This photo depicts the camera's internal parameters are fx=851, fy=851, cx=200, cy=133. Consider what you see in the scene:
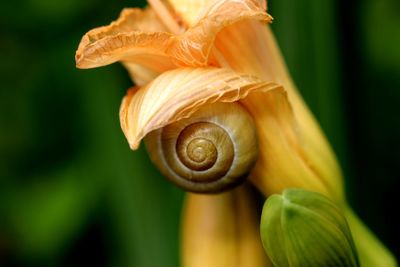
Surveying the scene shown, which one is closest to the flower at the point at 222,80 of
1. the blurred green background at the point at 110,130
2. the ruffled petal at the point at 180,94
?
the ruffled petal at the point at 180,94

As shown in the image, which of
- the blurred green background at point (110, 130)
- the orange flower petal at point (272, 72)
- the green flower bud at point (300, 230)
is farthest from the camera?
the blurred green background at point (110, 130)

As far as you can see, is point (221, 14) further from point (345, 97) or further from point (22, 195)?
point (22, 195)

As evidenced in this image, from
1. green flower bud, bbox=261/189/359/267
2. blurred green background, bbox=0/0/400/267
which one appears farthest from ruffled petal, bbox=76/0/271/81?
blurred green background, bbox=0/0/400/267

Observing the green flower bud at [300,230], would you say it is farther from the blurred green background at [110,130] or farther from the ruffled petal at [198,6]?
the blurred green background at [110,130]

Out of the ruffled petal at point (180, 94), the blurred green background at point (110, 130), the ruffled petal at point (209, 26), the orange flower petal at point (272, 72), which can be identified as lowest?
the blurred green background at point (110, 130)

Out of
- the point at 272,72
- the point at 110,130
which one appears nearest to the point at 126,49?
the point at 272,72
